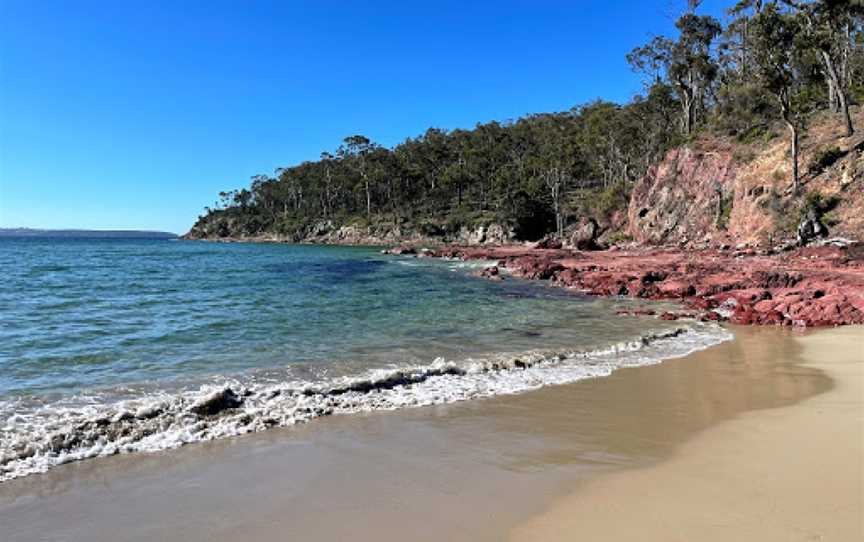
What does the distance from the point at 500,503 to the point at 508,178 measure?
89462 millimetres

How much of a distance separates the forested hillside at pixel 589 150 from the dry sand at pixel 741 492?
99.9 ft

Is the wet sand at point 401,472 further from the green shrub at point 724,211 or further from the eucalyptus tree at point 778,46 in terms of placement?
the green shrub at point 724,211

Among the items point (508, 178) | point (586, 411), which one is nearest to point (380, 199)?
point (508, 178)

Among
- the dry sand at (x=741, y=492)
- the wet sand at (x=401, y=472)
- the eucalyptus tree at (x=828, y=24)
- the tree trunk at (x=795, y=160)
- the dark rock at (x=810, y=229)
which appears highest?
the eucalyptus tree at (x=828, y=24)

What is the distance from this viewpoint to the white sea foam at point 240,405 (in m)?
7.10

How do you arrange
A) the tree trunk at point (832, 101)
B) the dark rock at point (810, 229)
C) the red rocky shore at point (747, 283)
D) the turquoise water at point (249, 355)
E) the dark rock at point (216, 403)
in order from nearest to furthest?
1. the turquoise water at point (249, 355)
2. the dark rock at point (216, 403)
3. the red rocky shore at point (747, 283)
4. the dark rock at point (810, 229)
5. the tree trunk at point (832, 101)

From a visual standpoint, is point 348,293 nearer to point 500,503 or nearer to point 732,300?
point 732,300

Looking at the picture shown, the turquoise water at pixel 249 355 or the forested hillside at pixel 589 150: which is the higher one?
the forested hillside at pixel 589 150

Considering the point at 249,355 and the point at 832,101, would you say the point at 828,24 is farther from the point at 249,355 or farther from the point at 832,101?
the point at 249,355

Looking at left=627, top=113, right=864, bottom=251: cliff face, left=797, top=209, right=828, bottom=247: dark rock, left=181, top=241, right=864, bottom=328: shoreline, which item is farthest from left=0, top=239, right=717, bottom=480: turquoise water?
left=627, top=113, right=864, bottom=251: cliff face

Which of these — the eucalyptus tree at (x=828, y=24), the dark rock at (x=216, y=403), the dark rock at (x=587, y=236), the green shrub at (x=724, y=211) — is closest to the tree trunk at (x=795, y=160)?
Answer: the eucalyptus tree at (x=828, y=24)

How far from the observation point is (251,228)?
491ft

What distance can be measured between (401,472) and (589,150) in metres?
80.6

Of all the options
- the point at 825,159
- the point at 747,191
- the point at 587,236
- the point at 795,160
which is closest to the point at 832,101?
the point at 747,191
